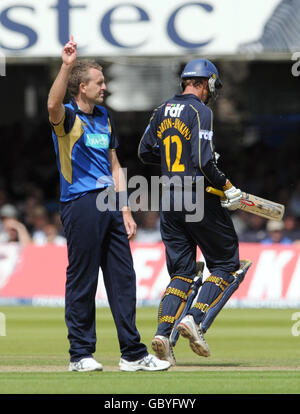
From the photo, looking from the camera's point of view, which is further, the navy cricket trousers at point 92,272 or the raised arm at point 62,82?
the navy cricket trousers at point 92,272

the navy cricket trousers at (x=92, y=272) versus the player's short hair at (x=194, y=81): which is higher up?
the player's short hair at (x=194, y=81)

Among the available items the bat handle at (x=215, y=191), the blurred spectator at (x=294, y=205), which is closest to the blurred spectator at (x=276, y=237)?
the blurred spectator at (x=294, y=205)

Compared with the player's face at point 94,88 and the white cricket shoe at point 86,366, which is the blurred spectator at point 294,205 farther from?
the white cricket shoe at point 86,366

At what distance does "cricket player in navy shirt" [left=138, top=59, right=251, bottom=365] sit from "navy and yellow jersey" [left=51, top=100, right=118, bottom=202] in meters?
0.78

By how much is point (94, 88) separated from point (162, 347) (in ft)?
7.08

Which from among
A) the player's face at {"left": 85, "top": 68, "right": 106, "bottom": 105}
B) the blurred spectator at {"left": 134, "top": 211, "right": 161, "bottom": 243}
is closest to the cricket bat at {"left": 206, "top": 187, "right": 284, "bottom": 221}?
the player's face at {"left": 85, "top": 68, "right": 106, "bottom": 105}

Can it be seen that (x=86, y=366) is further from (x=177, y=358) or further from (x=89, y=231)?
(x=177, y=358)

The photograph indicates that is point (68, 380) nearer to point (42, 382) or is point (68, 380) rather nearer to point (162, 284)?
point (42, 382)

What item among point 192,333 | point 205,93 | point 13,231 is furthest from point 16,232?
point 192,333

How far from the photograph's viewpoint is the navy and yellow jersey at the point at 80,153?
7.44 meters

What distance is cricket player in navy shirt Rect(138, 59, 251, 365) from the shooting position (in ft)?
26.1

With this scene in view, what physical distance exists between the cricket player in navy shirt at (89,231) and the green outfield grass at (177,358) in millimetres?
265
